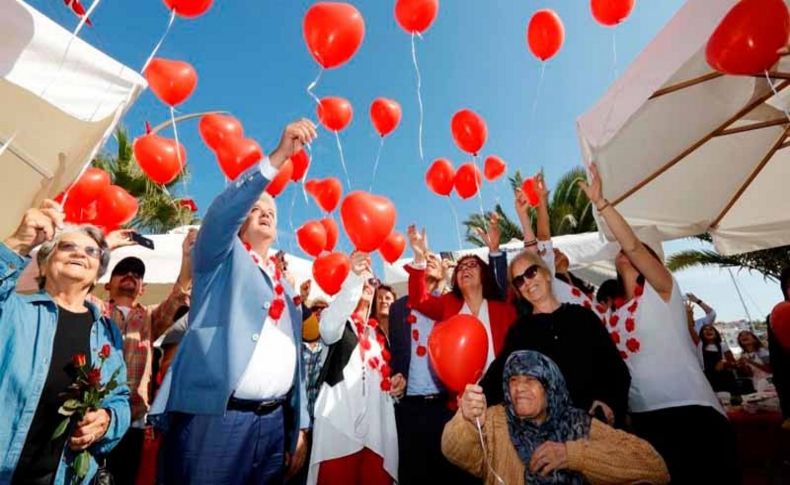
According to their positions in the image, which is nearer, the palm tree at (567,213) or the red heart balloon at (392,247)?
the red heart balloon at (392,247)

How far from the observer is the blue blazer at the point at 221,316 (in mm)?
1931

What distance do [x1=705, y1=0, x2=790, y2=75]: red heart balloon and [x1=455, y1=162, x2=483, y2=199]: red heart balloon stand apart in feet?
10.9

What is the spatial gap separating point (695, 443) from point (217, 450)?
94.3 inches

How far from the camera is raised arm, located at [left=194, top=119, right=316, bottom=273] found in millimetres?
1922

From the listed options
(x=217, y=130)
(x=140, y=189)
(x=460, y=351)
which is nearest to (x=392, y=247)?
(x=217, y=130)

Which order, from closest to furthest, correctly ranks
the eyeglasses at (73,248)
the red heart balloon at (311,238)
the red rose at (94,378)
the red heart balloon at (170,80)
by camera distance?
the red rose at (94,378)
the eyeglasses at (73,248)
the red heart balloon at (170,80)
the red heart balloon at (311,238)

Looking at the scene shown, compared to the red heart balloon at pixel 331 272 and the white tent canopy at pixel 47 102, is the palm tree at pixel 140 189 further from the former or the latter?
the white tent canopy at pixel 47 102

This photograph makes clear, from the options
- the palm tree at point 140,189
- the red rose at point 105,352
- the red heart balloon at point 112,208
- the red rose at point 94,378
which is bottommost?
the red rose at point 94,378

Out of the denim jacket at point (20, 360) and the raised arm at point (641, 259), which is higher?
the raised arm at point (641, 259)

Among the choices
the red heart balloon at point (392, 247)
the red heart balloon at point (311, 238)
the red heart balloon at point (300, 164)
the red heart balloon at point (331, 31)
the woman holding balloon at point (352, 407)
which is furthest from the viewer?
the red heart balloon at point (300, 164)

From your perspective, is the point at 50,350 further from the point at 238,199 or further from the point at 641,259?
the point at 641,259

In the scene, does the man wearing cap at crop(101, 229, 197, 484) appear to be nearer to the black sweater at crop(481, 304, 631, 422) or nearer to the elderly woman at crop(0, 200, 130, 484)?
the elderly woman at crop(0, 200, 130, 484)

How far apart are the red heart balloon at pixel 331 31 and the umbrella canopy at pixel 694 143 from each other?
1815 millimetres

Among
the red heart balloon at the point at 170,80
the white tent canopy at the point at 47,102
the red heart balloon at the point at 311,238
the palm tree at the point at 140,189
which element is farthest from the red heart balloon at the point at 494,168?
the palm tree at the point at 140,189
